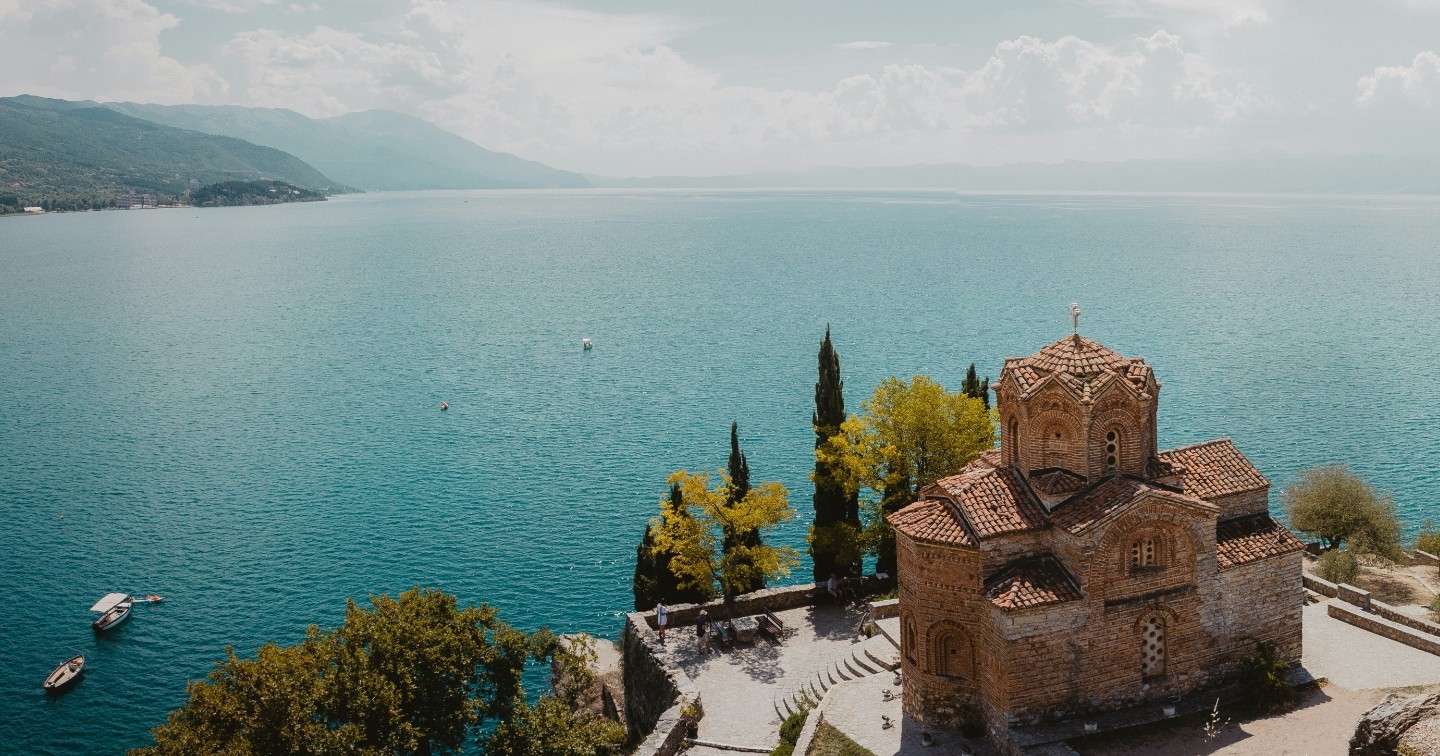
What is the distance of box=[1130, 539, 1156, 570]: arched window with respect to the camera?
91.6 ft

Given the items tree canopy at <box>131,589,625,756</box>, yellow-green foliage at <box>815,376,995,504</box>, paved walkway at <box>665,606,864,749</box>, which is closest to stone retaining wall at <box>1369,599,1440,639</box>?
yellow-green foliage at <box>815,376,995,504</box>

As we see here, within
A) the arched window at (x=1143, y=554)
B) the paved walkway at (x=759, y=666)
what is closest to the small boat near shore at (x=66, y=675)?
the paved walkway at (x=759, y=666)

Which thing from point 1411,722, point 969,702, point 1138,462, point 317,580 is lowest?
point 317,580

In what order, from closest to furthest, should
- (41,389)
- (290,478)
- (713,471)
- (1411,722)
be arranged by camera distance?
(1411,722)
(713,471)
(290,478)
(41,389)

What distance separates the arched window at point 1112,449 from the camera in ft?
95.1

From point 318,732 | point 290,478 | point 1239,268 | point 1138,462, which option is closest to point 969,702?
point 1138,462

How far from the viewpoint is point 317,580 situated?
5341cm

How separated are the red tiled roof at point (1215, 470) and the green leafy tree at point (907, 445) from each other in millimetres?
10134

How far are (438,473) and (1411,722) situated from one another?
59.0 meters

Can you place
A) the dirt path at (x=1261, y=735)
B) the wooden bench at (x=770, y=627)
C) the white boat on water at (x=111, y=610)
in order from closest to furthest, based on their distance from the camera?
the dirt path at (x=1261, y=735), the wooden bench at (x=770, y=627), the white boat on water at (x=111, y=610)

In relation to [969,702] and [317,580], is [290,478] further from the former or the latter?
[969,702]

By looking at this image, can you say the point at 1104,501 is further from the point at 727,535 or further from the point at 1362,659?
the point at 727,535

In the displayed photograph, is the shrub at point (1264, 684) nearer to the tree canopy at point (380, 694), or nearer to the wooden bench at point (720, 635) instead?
the wooden bench at point (720, 635)

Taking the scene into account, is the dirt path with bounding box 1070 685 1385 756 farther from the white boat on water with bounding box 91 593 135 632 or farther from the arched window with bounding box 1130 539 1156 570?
the white boat on water with bounding box 91 593 135 632
